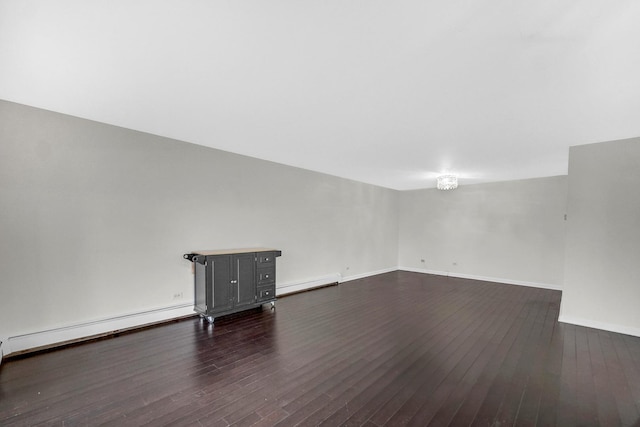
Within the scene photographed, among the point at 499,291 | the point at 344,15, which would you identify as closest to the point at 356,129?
the point at 344,15

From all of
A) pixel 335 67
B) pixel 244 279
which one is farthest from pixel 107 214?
pixel 335 67

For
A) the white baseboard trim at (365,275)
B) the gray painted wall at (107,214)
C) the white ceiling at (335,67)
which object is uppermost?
the white ceiling at (335,67)

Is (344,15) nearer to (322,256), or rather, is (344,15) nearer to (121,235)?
(121,235)

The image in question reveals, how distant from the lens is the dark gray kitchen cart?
3645mm

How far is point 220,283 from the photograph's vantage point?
3.76 metres

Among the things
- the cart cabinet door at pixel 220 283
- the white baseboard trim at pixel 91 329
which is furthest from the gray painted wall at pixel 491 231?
the white baseboard trim at pixel 91 329

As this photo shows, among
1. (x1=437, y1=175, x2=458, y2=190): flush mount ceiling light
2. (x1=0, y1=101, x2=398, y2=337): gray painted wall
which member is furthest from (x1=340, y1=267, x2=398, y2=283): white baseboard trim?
(x1=437, y1=175, x2=458, y2=190): flush mount ceiling light

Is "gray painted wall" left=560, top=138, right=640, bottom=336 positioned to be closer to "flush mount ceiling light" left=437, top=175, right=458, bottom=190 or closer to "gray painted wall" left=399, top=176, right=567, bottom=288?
"flush mount ceiling light" left=437, top=175, right=458, bottom=190

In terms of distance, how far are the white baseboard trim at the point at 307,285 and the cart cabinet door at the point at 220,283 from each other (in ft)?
4.32

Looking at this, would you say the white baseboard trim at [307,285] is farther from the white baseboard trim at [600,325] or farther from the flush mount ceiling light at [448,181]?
the white baseboard trim at [600,325]

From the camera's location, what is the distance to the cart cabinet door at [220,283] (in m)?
3.67

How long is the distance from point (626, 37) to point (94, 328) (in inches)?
211

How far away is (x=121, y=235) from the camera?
10.7ft

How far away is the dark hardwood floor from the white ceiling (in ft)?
8.57
